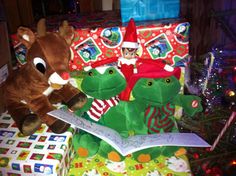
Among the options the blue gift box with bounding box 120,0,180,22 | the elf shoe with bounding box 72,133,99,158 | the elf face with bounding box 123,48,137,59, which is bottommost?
the elf shoe with bounding box 72,133,99,158

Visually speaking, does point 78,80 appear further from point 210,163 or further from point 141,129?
point 210,163

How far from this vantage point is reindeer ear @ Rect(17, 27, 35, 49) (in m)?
0.72

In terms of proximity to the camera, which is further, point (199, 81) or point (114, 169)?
point (199, 81)

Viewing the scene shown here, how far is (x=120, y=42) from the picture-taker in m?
0.86

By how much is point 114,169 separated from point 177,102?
0.26 metres

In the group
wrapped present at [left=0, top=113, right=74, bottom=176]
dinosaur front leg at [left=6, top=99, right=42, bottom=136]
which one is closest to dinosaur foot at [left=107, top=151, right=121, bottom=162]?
wrapped present at [left=0, top=113, right=74, bottom=176]

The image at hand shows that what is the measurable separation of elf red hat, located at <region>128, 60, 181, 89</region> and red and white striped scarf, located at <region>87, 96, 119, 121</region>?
0.26 ft

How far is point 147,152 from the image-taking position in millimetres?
802

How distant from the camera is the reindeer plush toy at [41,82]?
29.0 inches

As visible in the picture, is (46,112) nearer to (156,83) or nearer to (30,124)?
(30,124)

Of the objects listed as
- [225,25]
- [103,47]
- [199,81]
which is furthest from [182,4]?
[103,47]

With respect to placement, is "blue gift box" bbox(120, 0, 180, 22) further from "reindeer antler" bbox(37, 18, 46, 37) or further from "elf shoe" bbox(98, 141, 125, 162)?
"elf shoe" bbox(98, 141, 125, 162)

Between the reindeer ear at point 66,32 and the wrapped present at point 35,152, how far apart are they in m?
0.26

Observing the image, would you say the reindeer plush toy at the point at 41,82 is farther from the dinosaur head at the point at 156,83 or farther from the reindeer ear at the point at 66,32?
the dinosaur head at the point at 156,83
